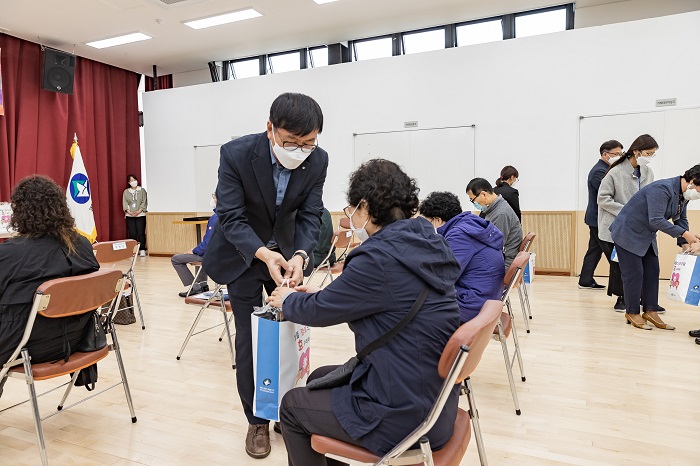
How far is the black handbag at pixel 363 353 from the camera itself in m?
1.23

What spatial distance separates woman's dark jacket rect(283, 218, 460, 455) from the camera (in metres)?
1.24

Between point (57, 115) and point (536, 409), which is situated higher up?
point (57, 115)

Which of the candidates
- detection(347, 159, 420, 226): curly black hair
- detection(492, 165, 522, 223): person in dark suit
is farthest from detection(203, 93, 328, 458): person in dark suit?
detection(492, 165, 522, 223): person in dark suit

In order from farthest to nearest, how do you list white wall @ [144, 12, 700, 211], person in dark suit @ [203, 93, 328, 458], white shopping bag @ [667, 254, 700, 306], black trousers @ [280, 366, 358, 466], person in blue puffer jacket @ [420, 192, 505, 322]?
white wall @ [144, 12, 700, 211]
white shopping bag @ [667, 254, 700, 306]
person in blue puffer jacket @ [420, 192, 505, 322]
person in dark suit @ [203, 93, 328, 458]
black trousers @ [280, 366, 358, 466]

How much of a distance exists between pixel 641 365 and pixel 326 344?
83.0 inches

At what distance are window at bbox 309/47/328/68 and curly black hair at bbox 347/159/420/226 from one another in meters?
7.40

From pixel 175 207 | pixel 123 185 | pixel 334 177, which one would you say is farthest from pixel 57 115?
pixel 334 177

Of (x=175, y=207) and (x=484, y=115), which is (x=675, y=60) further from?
(x=175, y=207)

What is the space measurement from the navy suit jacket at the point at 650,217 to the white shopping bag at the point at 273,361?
3.07 metres

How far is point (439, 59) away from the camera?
6.97 metres

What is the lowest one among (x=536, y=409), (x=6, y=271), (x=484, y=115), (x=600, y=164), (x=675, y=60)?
(x=536, y=409)

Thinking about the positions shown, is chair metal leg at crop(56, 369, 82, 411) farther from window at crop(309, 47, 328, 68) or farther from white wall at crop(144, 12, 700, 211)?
window at crop(309, 47, 328, 68)

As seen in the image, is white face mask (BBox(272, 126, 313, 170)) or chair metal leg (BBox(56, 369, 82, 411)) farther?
chair metal leg (BBox(56, 369, 82, 411))

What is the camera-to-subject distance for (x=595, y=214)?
209 inches
